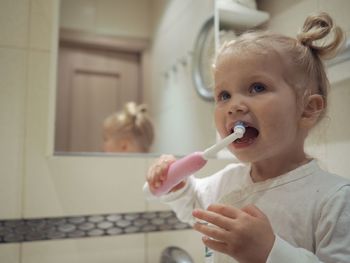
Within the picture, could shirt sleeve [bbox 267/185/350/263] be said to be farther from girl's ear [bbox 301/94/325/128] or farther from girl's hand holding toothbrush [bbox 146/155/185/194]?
girl's hand holding toothbrush [bbox 146/155/185/194]

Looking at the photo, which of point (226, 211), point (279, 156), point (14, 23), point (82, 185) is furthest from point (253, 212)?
point (14, 23)

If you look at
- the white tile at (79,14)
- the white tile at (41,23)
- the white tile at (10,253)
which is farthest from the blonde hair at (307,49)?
the white tile at (79,14)

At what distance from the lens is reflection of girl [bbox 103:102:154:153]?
134cm

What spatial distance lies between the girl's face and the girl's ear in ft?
0.04

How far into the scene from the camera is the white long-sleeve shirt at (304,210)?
41cm

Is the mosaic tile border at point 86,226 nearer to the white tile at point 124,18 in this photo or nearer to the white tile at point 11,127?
the white tile at point 11,127

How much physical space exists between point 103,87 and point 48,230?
1159mm

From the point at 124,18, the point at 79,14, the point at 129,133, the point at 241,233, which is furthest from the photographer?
the point at 124,18

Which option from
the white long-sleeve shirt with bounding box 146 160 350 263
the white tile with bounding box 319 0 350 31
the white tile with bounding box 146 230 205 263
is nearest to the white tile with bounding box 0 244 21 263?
the white tile with bounding box 146 230 205 263

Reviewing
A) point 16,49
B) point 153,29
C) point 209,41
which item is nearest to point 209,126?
point 209,41

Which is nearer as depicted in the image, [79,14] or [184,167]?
[184,167]

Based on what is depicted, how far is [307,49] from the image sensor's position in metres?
0.52

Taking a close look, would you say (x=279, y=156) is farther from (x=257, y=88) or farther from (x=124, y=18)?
(x=124, y=18)

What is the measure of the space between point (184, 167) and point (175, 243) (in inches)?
15.0
